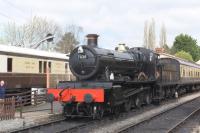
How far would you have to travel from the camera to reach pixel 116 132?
13.3 metres

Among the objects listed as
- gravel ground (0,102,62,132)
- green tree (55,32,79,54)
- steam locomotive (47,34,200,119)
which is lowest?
gravel ground (0,102,62,132)

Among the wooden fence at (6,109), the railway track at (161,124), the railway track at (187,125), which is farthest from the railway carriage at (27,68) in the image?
the railway track at (187,125)

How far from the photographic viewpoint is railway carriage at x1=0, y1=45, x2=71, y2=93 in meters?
22.3

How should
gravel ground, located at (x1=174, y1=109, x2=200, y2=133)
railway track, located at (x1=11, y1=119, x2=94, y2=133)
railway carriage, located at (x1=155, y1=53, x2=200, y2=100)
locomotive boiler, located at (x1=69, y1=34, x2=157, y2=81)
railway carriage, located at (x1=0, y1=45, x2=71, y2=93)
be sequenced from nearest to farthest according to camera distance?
railway track, located at (x1=11, y1=119, x2=94, y2=133), gravel ground, located at (x1=174, y1=109, x2=200, y2=133), locomotive boiler, located at (x1=69, y1=34, x2=157, y2=81), railway carriage, located at (x1=0, y1=45, x2=71, y2=93), railway carriage, located at (x1=155, y1=53, x2=200, y2=100)

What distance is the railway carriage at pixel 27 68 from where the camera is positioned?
2230 cm

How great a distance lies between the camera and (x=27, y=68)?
24.4 metres

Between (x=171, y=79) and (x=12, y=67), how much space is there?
35.9 ft

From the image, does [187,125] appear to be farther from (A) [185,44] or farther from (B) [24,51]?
(A) [185,44]

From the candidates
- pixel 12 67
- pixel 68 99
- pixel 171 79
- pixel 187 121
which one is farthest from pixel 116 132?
pixel 171 79

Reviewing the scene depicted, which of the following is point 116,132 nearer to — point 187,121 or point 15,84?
point 187,121

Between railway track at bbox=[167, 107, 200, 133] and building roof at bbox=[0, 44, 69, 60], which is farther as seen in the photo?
building roof at bbox=[0, 44, 69, 60]

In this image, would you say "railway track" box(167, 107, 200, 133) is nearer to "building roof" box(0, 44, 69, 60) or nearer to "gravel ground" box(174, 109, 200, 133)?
"gravel ground" box(174, 109, 200, 133)

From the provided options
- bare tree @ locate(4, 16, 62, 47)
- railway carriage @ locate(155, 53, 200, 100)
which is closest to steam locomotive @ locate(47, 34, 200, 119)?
railway carriage @ locate(155, 53, 200, 100)

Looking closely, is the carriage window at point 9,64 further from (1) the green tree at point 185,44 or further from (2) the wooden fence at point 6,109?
(1) the green tree at point 185,44
